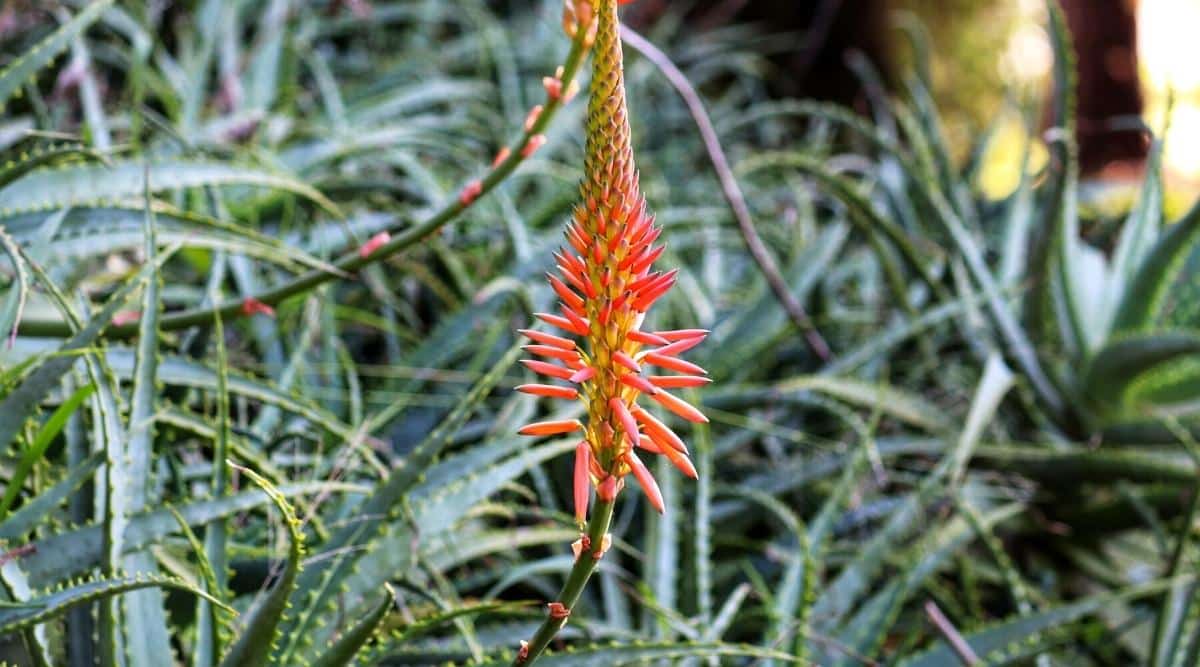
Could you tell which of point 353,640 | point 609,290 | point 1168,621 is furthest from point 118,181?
point 1168,621

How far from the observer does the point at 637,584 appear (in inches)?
39.3

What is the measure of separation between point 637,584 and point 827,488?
339mm

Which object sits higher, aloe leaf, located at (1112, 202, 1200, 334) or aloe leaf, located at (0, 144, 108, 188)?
aloe leaf, located at (0, 144, 108, 188)

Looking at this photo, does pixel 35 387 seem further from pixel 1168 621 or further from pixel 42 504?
pixel 1168 621

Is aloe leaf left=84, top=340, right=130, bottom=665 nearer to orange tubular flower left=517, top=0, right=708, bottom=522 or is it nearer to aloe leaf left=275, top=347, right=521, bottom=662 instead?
aloe leaf left=275, top=347, right=521, bottom=662

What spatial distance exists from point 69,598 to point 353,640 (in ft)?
0.47

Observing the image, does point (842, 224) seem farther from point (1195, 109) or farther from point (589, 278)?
point (1195, 109)

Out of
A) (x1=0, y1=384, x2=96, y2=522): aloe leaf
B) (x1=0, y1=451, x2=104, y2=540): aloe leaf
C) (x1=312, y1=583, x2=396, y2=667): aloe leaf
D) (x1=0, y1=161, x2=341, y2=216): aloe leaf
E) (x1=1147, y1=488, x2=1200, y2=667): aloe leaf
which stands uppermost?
(x1=0, y1=161, x2=341, y2=216): aloe leaf

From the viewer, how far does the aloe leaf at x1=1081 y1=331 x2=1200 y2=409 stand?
1223 mm

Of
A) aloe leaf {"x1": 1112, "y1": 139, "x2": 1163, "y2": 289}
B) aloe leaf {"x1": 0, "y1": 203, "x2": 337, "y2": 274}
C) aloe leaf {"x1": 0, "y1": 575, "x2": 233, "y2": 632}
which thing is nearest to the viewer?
aloe leaf {"x1": 0, "y1": 575, "x2": 233, "y2": 632}

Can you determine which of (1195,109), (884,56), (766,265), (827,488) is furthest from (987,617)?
(1195,109)

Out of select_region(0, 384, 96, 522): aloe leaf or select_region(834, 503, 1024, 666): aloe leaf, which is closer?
select_region(0, 384, 96, 522): aloe leaf

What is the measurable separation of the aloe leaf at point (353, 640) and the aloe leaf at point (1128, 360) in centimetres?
101

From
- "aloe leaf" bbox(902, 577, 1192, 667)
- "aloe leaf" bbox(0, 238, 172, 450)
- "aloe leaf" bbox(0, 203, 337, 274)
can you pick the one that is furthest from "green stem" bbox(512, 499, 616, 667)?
"aloe leaf" bbox(902, 577, 1192, 667)
